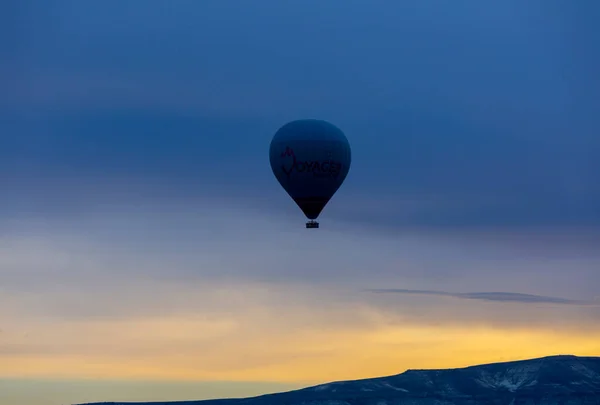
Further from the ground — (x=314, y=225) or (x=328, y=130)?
(x=328, y=130)

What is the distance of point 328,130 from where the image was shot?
7195 inches

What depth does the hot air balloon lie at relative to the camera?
181 m

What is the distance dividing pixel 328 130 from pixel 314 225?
505 inches

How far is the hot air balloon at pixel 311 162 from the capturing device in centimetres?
18075

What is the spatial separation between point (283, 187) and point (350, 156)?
9.72 metres

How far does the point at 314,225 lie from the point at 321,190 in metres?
5.27

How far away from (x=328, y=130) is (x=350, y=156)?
18.3ft

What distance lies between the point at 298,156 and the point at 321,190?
5241 millimetres

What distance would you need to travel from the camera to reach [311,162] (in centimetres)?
18062

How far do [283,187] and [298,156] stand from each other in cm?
582

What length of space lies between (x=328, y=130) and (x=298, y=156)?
541 centimetres

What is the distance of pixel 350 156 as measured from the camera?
186250 mm
